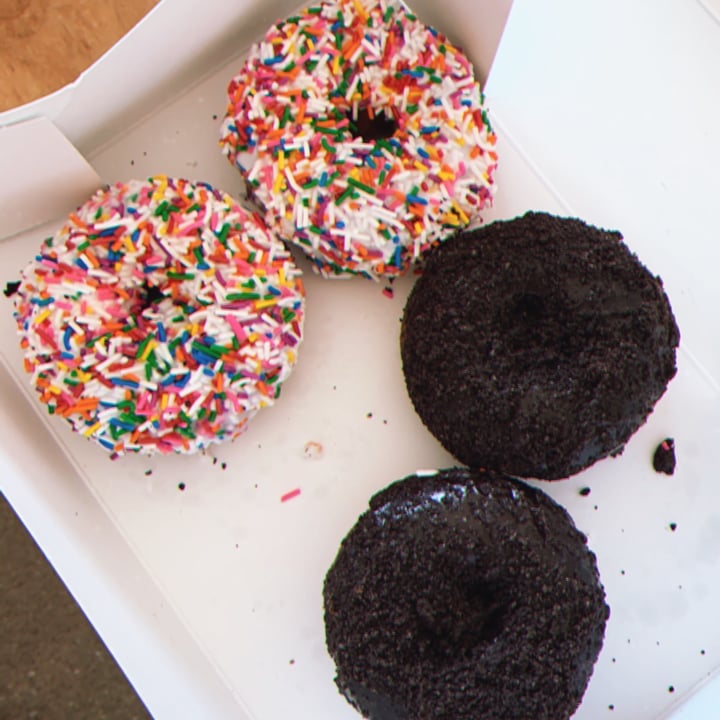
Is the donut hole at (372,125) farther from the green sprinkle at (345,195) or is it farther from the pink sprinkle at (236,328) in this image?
the pink sprinkle at (236,328)

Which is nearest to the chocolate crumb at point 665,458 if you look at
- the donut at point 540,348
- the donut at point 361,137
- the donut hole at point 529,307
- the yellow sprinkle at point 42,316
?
the donut at point 540,348

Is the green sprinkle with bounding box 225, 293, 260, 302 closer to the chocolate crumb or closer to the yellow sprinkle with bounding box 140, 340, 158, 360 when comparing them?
the yellow sprinkle with bounding box 140, 340, 158, 360

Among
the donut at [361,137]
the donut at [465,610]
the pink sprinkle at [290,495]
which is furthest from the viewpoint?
the pink sprinkle at [290,495]

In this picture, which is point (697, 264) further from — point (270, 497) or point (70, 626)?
point (70, 626)

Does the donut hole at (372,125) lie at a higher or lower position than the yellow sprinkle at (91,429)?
higher

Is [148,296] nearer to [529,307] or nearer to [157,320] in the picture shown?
[157,320]

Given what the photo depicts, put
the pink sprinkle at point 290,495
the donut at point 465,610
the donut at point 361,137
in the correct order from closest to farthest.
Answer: the donut at point 465,610, the donut at point 361,137, the pink sprinkle at point 290,495

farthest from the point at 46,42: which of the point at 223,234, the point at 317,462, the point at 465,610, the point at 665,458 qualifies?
the point at 665,458
